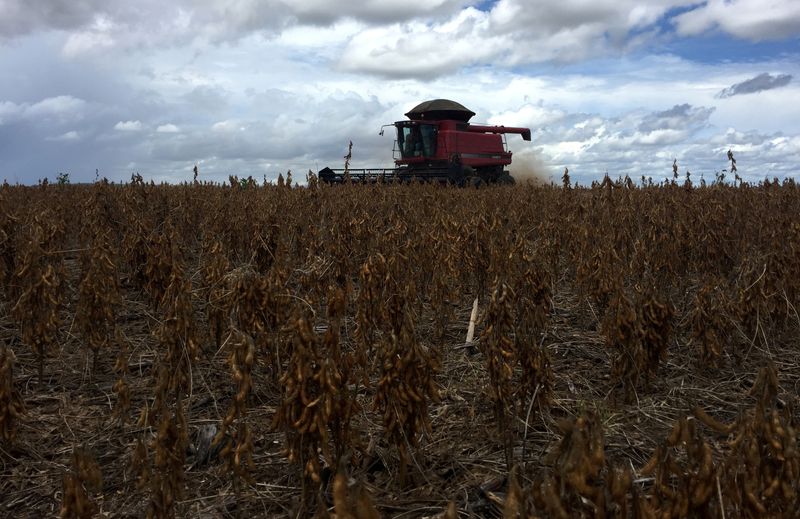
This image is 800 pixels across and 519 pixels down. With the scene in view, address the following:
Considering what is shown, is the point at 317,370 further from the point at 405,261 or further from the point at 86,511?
the point at 405,261

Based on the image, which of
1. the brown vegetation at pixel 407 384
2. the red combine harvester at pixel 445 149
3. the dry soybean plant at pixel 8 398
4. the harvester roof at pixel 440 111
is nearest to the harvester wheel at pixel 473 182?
the red combine harvester at pixel 445 149

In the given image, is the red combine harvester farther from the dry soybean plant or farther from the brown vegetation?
the dry soybean plant

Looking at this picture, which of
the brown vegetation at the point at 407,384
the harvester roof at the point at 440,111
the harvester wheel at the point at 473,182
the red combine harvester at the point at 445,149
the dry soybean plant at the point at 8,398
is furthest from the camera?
the harvester roof at the point at 440,111

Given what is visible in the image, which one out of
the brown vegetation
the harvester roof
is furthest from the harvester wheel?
the brown vegetation

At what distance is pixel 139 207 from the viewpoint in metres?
10.3

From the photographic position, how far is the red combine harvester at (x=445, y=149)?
2470cm

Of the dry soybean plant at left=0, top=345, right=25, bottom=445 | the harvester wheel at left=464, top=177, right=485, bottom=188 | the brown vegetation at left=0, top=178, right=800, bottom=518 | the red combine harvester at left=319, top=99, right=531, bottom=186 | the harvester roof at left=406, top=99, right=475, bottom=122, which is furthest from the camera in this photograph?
the harvester roof at left=406, top=99, right=475, bottom=122

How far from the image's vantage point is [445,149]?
2719 cm

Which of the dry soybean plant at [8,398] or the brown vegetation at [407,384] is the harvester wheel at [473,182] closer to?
the brown vegetation at [407,384]

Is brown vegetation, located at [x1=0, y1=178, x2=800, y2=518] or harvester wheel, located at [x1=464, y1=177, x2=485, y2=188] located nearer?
brown vegetation, located at [x1=0, y1=178, x2=800, y2=518]

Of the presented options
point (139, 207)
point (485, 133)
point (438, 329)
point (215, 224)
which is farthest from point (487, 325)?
point (485, 133)

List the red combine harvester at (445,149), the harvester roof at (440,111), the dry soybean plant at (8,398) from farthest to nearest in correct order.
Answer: the harvester roof at (440,111)
the red combine harvester at (445,149)
the dry soybean plant at (8,398)

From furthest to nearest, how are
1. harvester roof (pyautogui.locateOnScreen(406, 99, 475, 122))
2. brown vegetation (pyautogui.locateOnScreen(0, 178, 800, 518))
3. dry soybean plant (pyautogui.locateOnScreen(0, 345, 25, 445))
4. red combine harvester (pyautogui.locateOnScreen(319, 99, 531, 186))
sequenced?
harvester roof (pyautogui.locateOnScreen(406, 99, 475, 122)), red combine harvester (pyautogui.locateOnScreen(319, 99, 531, 186)), dry soybean plant (pyautogui.locateOnScreen(0, 345, 25, 445)), brown vegetation (pyautogui.locateOnScreen(0, 178, 800, 518))

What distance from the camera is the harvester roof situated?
98.3 feet
